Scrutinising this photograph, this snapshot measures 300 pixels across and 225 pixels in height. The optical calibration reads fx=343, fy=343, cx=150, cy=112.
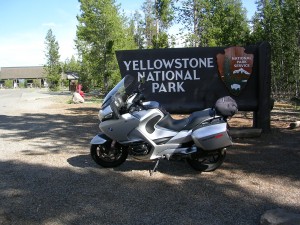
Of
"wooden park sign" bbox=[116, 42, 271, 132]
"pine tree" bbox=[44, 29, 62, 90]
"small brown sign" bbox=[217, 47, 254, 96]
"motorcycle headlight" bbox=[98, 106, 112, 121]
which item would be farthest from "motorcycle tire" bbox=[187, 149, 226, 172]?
"pine tree" bbox=[44, 29, 62, 90]

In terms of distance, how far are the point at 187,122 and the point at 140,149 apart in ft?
2.82

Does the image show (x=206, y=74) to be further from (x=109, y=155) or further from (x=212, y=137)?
(x=109, y=155)

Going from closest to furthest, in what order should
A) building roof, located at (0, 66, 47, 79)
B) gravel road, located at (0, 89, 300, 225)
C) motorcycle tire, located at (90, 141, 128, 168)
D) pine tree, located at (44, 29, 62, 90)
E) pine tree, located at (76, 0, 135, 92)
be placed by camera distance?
gravel road, located at (0, 89, 300, 225)
motorcycle tire, located at (90, 141, 128, 168)
pine tree, located at (76, 0, 135, 92)
pine tree, located at (44, 29, 62, 90)
building roof, located at (0, 66, 47, 79)

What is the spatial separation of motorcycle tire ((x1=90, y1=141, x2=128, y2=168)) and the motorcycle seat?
34.2 inches

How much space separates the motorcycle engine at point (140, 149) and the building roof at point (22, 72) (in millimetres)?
103342

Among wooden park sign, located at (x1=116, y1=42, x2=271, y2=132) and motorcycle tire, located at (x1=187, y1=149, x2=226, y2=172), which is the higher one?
wooden park sign, located at (x1=116, y1=42, x2=271, y2=132)

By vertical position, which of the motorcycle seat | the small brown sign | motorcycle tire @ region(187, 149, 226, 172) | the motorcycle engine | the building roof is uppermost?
the building roof

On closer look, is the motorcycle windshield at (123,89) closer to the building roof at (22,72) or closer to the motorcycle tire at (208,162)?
the motorcycle tire at (208,162)

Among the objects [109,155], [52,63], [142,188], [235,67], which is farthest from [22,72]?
[142,188]

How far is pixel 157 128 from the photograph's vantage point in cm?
543

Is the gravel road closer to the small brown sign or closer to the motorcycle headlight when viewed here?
the motorcycle headlight

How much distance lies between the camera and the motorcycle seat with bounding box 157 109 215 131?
209 inches

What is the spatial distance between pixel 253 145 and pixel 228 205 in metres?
3.60

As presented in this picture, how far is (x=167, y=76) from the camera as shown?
8633 mm
